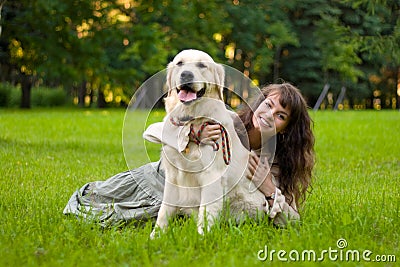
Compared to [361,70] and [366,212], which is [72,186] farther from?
[361,70]

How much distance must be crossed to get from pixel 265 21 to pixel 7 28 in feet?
69.3

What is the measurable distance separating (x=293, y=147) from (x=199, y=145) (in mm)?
1082

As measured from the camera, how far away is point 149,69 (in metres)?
30.0

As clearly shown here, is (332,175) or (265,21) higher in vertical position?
(265,21)

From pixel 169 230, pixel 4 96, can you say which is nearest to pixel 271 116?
pixel 169 230

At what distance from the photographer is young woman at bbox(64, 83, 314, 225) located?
4.05 metres

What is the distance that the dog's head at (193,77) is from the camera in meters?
3.46

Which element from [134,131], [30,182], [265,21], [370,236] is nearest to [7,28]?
[30,182]

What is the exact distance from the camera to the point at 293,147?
443 centimetres
